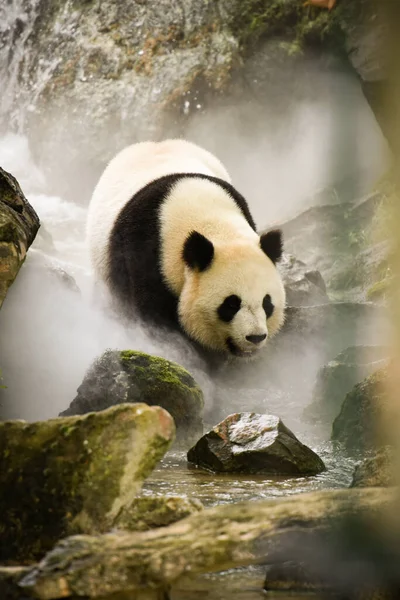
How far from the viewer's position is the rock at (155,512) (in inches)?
101

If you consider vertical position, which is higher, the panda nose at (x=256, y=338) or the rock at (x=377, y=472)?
the panda nose at (x=256, y=338)

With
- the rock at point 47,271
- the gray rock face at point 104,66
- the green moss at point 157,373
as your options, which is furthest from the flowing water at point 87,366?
the gray rock face at point 104,66

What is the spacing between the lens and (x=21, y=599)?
198 centimetres

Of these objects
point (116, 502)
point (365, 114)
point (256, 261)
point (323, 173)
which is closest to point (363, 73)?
point (365, 114)

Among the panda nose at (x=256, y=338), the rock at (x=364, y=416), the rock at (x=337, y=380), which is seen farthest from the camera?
the rock at (x=337, y=380)

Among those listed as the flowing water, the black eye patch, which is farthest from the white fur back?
the black eye patch

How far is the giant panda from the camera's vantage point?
18.5 ft

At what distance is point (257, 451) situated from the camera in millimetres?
4207

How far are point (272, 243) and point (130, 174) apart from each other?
1.83 meters

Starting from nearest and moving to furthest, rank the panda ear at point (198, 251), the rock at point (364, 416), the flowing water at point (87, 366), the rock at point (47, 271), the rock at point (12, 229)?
the flowing water at point (87, 366), the rock at point (12, 229), the rock at point (364, 416), the panda ear at point (198, 251), the rock at point (47, 271)

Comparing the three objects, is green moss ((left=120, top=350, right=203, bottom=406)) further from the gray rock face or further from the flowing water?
the gray rock face

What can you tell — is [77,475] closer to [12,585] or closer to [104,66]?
[12,585]

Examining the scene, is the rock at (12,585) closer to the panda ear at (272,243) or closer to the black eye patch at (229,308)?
the black eye patch at (229,308)

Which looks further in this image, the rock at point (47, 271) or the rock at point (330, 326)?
the rock at point (330, 326)
